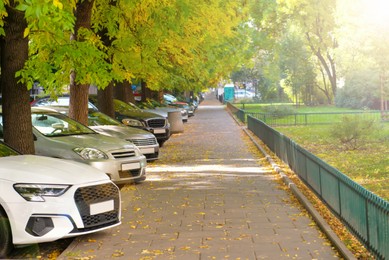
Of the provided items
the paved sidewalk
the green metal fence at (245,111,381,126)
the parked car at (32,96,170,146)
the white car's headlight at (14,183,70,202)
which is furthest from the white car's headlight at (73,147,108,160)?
the green metal fence at (245,111,381,126)

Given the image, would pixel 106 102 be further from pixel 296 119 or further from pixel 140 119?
pixel 296 119

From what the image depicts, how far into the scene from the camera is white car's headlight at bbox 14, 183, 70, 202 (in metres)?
8.23

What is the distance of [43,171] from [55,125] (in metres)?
5.89

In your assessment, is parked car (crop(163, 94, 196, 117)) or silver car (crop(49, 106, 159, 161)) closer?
silver car (crop(49, 106, 159, 161))

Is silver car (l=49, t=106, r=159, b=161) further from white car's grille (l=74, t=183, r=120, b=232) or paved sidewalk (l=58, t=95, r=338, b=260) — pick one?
white car's grille (l=74, t=183, r=120, b=232)

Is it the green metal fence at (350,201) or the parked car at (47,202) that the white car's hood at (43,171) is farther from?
the green metal fence at (350,201)

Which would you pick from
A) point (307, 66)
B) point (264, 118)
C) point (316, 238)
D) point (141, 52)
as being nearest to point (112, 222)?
point (316, 238)

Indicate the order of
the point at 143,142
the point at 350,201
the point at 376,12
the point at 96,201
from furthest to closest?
the point at 376,12 < the point at 143,142 < the point at 350,201 < the point at 96,201

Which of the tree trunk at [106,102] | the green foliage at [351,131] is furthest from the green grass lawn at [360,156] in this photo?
the tree trunk at [106,102]

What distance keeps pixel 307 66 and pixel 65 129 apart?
204 ft

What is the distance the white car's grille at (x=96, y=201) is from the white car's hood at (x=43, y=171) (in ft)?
0.39

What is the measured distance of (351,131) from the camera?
25.7 metres

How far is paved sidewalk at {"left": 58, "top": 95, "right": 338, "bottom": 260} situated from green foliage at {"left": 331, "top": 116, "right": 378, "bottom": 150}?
8.05 meters

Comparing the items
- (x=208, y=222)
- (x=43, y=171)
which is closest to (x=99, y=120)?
(x=208, y=222)
